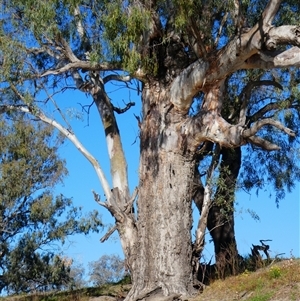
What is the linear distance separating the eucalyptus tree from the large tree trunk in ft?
0.06

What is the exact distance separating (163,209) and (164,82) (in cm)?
241

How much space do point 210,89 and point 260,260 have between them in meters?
3.75

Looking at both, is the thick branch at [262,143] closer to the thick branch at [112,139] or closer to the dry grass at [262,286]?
the dry grass at [262,286]

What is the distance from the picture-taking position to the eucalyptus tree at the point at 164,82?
11.3 metres

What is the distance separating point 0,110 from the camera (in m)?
14.1

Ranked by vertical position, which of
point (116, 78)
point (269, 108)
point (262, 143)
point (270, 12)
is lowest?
point (262, 143)

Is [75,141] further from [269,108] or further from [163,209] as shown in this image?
[269,108]

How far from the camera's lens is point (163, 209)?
38.9ft

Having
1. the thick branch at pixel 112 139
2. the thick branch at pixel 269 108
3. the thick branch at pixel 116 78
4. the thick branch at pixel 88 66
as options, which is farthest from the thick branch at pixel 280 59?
the thick branch at pixel 112 139

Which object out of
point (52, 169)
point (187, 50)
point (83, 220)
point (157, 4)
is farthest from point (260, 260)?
point (52, 169)

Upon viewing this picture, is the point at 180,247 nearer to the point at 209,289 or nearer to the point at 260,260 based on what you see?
the point at 209,289

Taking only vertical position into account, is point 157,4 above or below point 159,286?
above

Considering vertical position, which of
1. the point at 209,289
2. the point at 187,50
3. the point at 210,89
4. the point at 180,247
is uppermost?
the point at 187,50

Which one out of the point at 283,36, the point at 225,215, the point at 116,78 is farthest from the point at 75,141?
the point at 283,36
